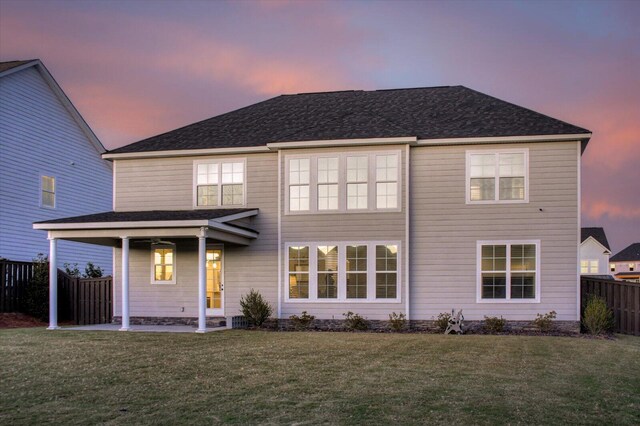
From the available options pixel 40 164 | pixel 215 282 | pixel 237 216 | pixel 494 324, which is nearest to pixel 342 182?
pixel 237 216

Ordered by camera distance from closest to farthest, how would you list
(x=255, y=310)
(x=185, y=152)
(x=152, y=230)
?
1. (x=152, y=230)
2. (x=255, y=310)
3. (x=185, y=152)

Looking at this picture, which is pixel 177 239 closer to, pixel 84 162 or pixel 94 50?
pixel 94 50

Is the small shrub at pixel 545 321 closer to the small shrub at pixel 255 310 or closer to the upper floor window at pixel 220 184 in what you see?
the small shrub at pixel 255 310

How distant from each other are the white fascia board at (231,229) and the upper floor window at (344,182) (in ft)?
4.67

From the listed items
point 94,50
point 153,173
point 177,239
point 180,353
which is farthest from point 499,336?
point 94,50

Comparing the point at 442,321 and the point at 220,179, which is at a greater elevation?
the point at 220,179

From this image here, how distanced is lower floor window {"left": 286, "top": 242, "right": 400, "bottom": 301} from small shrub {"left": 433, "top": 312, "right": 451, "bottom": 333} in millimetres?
1315

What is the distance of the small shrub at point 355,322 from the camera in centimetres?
1864

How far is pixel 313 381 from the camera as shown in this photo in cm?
1001

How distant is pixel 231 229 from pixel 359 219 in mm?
3832

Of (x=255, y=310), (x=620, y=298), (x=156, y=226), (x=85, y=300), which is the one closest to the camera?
(x=156, y=226)

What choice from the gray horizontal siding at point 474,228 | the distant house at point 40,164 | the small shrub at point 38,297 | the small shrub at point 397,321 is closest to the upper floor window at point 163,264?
the small shrub at point 38,297

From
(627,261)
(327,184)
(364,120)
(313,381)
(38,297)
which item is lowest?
(627,261)

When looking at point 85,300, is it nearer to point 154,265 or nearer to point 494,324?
point 154,265
